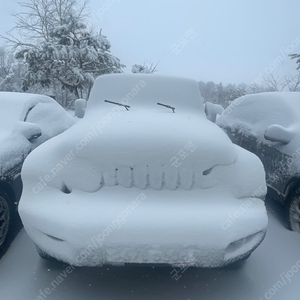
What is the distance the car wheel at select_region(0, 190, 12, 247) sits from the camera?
98.3 inches

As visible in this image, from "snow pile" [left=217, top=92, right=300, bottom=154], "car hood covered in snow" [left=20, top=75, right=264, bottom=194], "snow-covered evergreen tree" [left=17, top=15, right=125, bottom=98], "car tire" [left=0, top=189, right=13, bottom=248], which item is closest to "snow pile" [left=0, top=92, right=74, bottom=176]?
"car tire" [left=0, top=189, right=13, bottom=248]

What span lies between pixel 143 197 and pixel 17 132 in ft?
6.16

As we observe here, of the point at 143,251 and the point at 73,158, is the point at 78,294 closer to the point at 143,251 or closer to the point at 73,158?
the point at 143,251

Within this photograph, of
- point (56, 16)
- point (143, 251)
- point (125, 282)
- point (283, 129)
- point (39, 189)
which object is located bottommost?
point (56, 16)

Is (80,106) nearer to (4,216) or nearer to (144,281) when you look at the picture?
(4,216)

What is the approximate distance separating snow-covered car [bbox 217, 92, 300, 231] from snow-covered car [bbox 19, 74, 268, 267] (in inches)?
47.6

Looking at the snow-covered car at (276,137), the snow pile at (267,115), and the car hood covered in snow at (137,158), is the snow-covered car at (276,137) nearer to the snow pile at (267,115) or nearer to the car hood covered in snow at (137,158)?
the snow pile at (267,115)

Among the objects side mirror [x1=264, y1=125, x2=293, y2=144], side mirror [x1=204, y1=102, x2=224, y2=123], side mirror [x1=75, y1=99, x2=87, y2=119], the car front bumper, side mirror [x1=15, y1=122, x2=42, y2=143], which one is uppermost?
side mirror [x1=264, y1=125, x2=293, y2=144]

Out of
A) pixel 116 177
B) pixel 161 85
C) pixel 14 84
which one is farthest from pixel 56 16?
pixel 116 177

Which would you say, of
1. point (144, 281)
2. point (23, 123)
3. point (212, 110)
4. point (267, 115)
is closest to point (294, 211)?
point (267, 115)

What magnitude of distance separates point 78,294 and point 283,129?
2785mm

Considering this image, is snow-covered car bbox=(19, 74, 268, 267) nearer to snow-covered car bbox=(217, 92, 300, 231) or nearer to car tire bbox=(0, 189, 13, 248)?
car tire bbox=(0, 189, 13, 248)

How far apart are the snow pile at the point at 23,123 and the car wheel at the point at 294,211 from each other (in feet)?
9.83

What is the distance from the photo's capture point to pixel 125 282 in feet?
7.39
